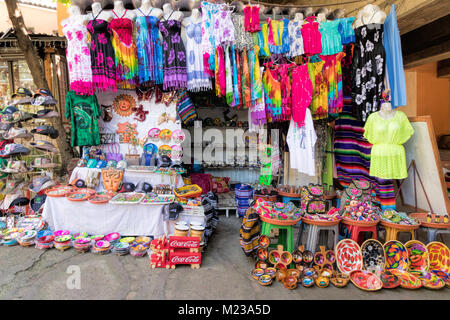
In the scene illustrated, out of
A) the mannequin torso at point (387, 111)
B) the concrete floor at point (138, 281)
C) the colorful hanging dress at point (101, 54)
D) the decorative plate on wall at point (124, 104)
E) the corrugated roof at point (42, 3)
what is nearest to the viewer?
the concrete floor at point (138, 281)

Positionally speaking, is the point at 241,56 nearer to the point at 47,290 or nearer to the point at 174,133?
the point at 174,133

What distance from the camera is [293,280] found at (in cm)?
254

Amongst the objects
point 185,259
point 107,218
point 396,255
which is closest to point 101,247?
point 107,218

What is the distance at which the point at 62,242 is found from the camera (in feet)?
10.7

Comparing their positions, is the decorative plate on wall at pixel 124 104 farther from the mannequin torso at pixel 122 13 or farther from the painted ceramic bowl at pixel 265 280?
the painted ceramic bowl at pixel 265 280

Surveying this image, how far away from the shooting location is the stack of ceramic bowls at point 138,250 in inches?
122

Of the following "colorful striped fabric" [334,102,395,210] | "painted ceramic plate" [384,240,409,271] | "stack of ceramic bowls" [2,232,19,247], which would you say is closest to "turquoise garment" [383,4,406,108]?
"colorful striped fabric" [334,102,395,210]

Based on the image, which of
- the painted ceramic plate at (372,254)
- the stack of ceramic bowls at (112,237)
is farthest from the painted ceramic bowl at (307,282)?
the stack of ceramic bowls at (112,237)

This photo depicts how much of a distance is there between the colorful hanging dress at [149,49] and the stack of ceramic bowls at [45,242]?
2472 millimetres

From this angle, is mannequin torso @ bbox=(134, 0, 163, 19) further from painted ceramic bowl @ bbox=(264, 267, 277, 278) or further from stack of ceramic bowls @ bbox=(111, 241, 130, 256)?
painted ceramic bowl @ bbox=(264, 267, 277, 278)

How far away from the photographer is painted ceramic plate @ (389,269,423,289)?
2516 millimetres

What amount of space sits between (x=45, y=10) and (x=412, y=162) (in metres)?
10.4

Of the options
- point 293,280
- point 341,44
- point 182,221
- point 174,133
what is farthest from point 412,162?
point 174,133

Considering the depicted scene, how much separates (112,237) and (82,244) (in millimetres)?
356
